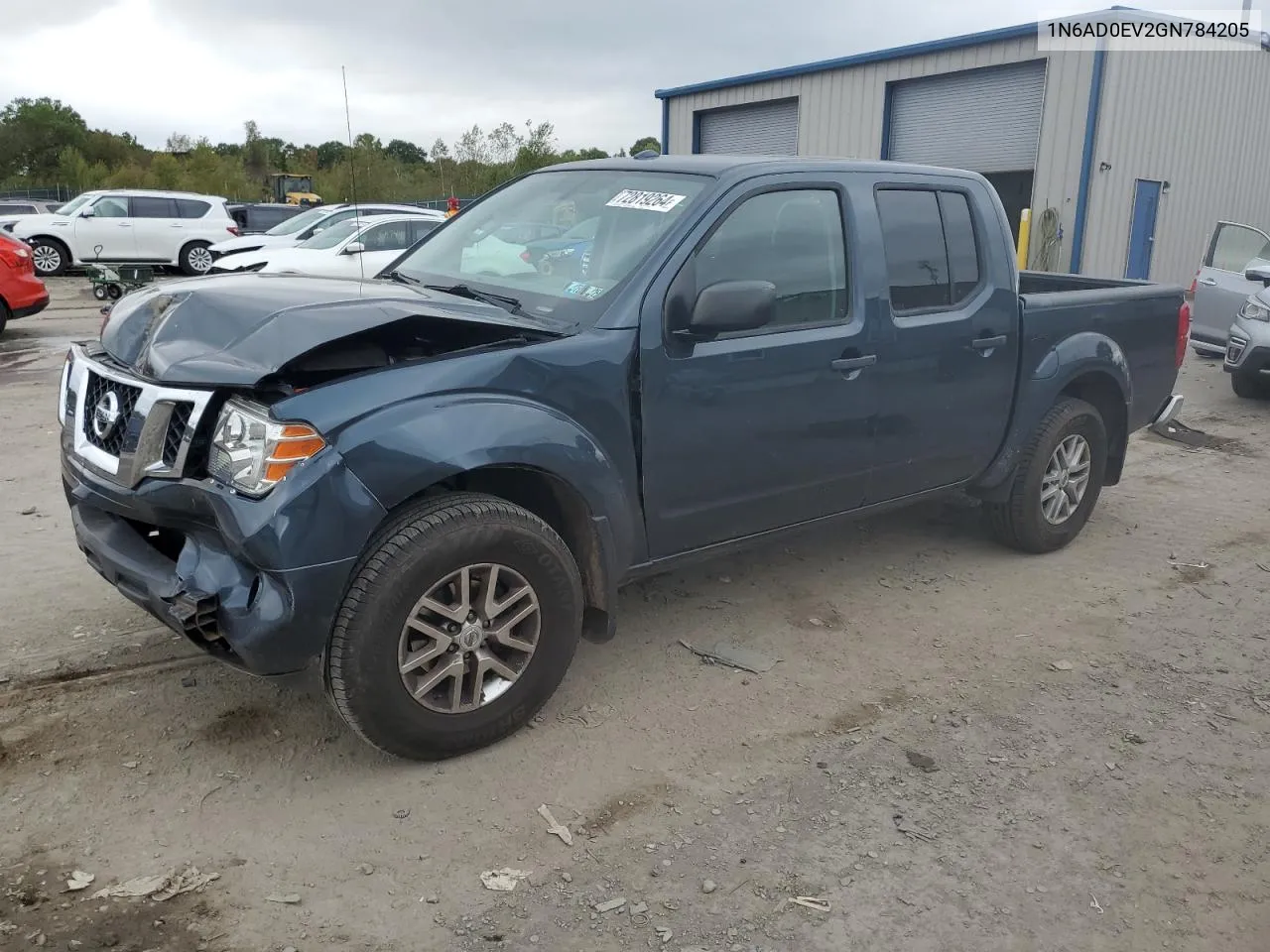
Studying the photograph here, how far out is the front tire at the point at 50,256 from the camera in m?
20.9

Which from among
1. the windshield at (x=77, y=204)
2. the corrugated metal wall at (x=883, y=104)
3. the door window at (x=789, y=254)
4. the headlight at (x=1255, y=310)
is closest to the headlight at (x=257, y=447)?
the door window at (x=789, y=254)

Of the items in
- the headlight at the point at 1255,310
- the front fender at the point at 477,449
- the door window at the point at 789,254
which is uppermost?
Answer: the door window at the point at 789,254

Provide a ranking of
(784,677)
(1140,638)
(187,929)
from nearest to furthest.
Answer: (187,929) → (784,677) → (1140,638)

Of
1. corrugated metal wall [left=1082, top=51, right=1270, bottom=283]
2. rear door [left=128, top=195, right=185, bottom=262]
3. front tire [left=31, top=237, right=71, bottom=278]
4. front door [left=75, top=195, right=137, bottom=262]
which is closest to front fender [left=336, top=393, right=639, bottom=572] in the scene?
corrugated metal wall [left=1082, top=51, right=1270, bottom=283]

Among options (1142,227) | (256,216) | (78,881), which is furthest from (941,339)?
(256,216)

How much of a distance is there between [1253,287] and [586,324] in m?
→ 9.74

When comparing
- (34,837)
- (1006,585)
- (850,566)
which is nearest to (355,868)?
(34,837)

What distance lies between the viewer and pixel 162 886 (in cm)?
273

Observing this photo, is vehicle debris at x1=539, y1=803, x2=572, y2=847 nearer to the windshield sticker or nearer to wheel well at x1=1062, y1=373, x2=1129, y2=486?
the windshield sticker

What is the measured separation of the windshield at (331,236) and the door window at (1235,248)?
10113 millimetres

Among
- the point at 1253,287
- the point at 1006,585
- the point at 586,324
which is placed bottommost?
the point at 1006,585

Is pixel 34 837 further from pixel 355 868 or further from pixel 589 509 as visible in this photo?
pixel 589 509

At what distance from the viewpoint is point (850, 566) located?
5.26 metres

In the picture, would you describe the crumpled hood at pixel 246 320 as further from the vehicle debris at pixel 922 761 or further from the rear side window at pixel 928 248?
the vehicle debris at pixel 922 761
